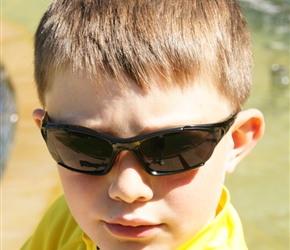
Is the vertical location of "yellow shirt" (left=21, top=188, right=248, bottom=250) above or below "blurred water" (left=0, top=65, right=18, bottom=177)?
above

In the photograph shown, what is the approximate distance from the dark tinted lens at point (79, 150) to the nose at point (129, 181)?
5 centimetres

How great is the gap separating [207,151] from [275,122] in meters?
3.75

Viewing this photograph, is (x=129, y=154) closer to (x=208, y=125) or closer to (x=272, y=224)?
(x=208, y=125)

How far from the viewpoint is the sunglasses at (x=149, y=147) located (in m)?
2.35

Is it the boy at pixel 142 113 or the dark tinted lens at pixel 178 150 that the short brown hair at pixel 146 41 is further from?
the dark tinted lens at pixel 178 150

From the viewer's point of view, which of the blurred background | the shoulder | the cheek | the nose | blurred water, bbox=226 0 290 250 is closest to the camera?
the nose

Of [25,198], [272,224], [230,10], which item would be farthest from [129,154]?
[272,224]

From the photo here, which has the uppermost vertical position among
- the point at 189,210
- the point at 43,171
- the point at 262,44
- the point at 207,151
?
the point at 207,151

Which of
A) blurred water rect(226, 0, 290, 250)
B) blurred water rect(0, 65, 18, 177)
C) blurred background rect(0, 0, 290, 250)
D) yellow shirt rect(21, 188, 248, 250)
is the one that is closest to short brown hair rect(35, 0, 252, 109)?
yellow shirt rect(21, 188, 248, 250)

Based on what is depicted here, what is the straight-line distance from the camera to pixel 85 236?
2.98 metres

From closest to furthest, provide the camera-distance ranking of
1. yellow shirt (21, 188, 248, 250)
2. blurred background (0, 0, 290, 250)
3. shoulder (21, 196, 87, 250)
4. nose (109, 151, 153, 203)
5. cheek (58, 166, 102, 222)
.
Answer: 1. nose (109, 151, 153, 203)
2. cheek (58, 166, 102, 222)
3. yellow shirt (21, 188, 248, 250)
4. shoulder (21, 196, 87, 250)
5. blurred background (0, 0, 290, 250)

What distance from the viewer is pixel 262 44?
773 cm

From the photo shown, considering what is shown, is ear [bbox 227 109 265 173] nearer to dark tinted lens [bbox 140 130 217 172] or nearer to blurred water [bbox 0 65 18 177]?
dark tinted lens [bbox 140 130 217 172]

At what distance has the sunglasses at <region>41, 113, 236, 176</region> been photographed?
92.4 inches
